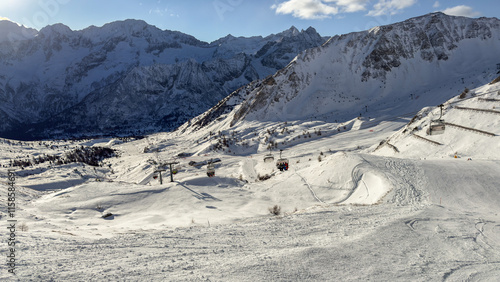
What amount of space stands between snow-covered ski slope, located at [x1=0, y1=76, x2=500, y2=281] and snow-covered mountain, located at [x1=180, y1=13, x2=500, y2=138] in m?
45.5

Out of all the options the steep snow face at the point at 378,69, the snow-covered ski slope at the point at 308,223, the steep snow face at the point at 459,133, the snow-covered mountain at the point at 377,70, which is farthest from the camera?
the steep snow face at the point at 378,69

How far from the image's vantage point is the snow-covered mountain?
85.3m

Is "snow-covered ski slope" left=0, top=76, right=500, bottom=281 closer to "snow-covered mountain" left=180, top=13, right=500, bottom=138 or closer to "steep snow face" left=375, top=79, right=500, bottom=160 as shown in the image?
"steep snow face" left=375, top=79, right=500, bottom=160

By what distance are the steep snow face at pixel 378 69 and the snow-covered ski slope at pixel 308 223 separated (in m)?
45.9

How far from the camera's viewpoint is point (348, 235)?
1283 centimetres

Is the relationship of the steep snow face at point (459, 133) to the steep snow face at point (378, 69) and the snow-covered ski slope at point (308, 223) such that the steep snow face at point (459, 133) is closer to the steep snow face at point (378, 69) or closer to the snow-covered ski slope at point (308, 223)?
the snow-covered ski slope at point (308, 223)

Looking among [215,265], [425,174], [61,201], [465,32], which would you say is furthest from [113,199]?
[465,32]

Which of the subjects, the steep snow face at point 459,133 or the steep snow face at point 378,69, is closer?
the steep snow face at point 459,133

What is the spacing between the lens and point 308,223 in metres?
15.0

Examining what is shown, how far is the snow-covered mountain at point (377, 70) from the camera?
85.3 metres

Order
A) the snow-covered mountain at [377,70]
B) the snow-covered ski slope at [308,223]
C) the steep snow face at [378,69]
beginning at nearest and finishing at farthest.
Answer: the snow-covered ski slope at [308,223] < the snow-covered mountain at [377,70] < the steep snow face at [378,69]

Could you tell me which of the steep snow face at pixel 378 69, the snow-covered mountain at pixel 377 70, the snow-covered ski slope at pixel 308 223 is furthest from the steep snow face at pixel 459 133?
the steep snow face at pixel 378 69

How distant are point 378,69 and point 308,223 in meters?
92.3

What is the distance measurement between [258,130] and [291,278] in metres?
72.3
